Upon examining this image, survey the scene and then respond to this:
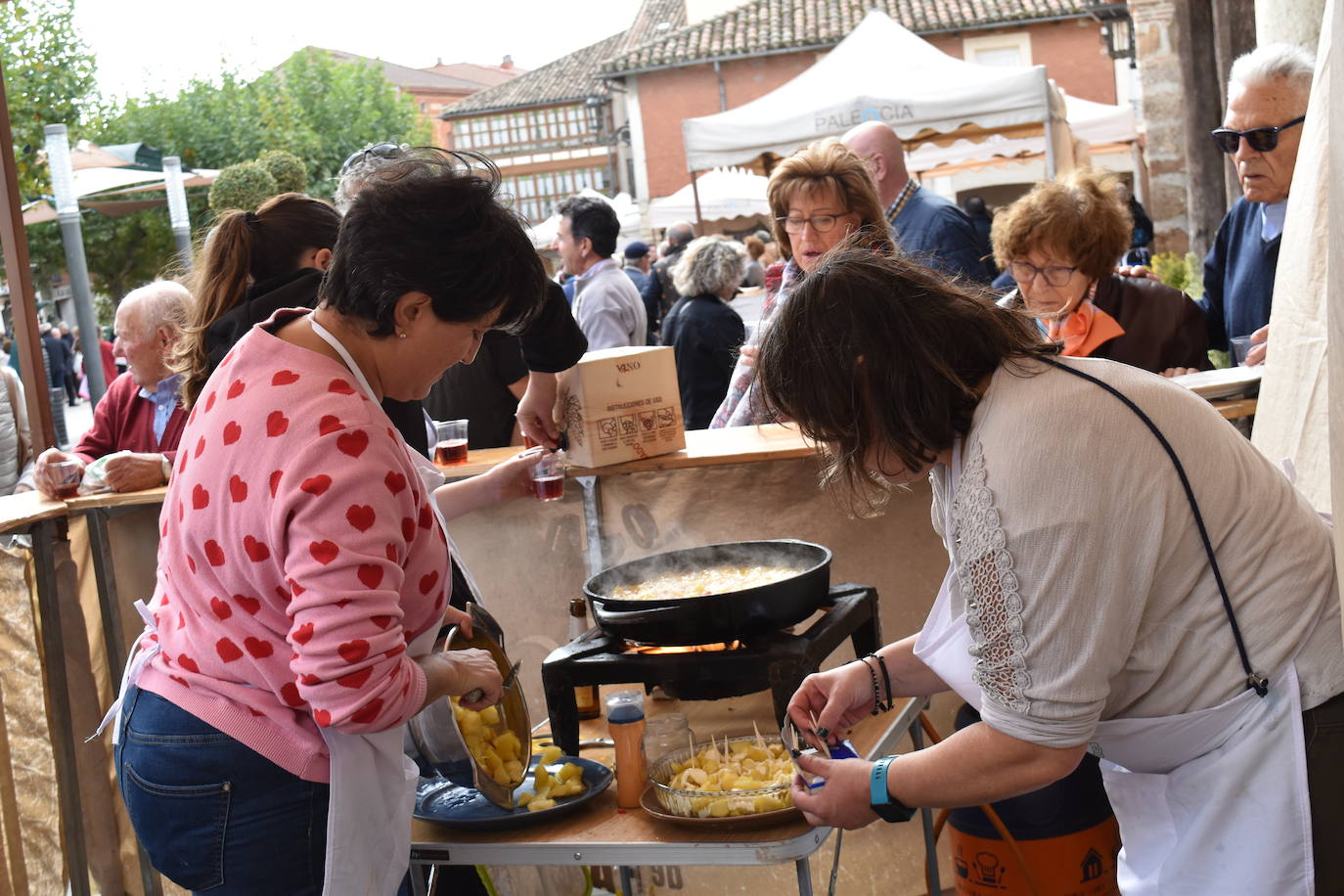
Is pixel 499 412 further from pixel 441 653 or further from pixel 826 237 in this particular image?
pixel 441 653

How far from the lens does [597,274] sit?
19.1 ft

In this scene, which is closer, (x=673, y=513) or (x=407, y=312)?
(x=407, y=312)

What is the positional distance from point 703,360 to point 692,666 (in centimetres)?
342

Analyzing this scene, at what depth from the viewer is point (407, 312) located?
1.71m

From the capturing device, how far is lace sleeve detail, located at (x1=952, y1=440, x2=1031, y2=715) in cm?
144

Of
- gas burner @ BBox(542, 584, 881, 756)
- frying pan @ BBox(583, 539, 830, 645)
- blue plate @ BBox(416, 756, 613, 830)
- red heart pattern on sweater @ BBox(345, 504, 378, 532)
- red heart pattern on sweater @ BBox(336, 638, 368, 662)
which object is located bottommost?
blue plate @ BBox(416, 756, 613, 830)

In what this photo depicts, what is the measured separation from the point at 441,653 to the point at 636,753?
1.50ft

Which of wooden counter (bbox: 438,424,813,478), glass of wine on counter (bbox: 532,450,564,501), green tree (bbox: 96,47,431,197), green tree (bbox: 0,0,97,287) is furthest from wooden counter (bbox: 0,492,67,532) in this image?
green tree (bbox: 96,47,431,197)

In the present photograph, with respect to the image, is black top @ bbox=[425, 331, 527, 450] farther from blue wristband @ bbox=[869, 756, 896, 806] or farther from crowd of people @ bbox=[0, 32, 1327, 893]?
blue wristband @ bbox=[869, 756, 896, 806]

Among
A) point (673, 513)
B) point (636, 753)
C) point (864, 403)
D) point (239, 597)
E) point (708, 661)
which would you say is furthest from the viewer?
point (673, 513)

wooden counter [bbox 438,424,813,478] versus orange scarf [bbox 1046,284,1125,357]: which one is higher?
orange scarf [bbox 1046,284,1125,357]

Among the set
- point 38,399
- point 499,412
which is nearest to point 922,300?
point 499,412

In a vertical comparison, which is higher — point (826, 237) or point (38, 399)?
point (826, 237)

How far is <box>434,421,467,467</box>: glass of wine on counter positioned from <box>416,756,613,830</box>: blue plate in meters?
1.34
